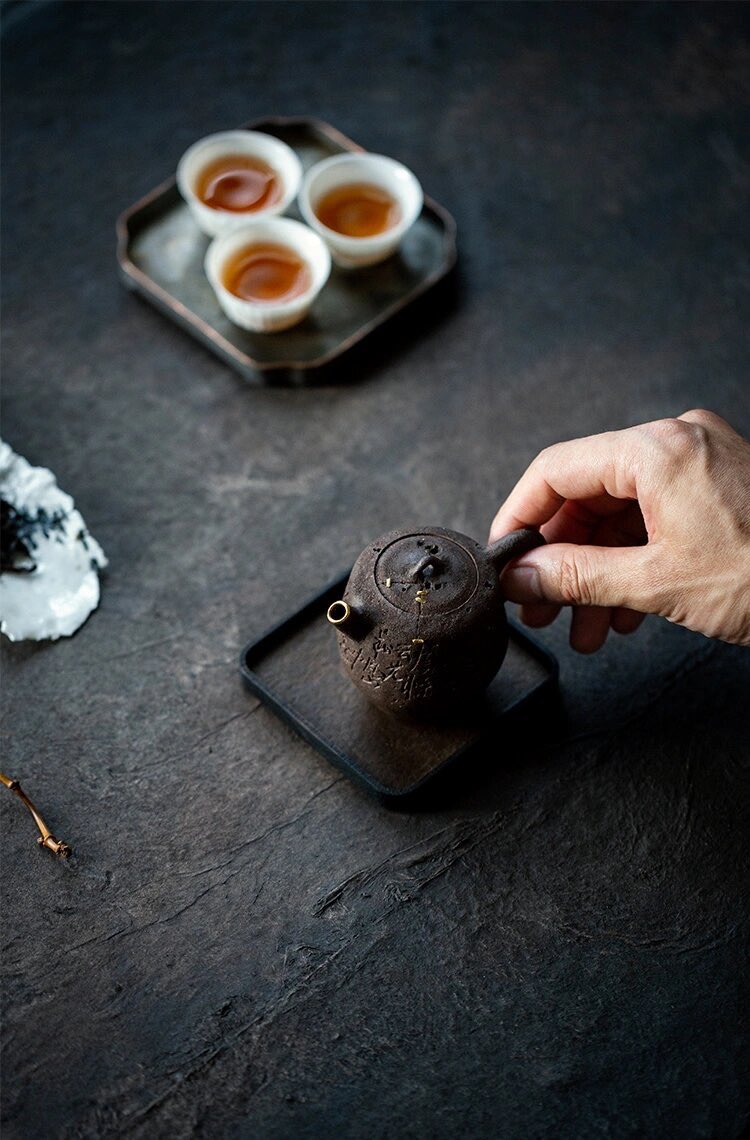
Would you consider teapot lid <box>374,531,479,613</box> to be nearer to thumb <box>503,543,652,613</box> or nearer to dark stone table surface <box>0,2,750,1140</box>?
thumb <box>503,543,652,613</box>

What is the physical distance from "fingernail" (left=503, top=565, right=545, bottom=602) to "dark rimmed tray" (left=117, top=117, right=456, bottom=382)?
0.69 meters

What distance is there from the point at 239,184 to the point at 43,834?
136 cm

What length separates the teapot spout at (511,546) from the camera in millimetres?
1621

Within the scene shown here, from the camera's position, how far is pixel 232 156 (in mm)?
2373

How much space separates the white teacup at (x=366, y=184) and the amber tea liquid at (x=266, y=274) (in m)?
0.08

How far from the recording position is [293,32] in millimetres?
2727

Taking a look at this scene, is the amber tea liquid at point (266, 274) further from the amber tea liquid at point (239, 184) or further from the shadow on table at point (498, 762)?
the shadow on table at point (498, 762)

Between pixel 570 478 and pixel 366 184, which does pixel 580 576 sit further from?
pixel 366 184

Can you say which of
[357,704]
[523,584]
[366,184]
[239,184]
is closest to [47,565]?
[357,704]

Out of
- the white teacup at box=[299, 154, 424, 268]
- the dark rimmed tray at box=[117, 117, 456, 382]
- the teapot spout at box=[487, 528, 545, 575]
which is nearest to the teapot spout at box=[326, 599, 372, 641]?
the teapot spout at box=[487, 528, 545, 575]

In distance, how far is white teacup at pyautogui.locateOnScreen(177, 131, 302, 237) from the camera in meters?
2.26

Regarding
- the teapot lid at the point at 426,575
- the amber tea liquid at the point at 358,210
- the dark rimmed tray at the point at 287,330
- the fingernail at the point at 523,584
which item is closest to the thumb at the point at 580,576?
the fingernail at the point at 523,584

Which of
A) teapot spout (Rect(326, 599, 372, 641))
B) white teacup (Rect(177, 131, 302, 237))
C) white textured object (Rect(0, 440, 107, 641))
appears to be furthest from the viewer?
white teacup (Rect(177, 131, 302, 237))

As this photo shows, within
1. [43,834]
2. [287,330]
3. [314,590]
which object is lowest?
[43,834]
